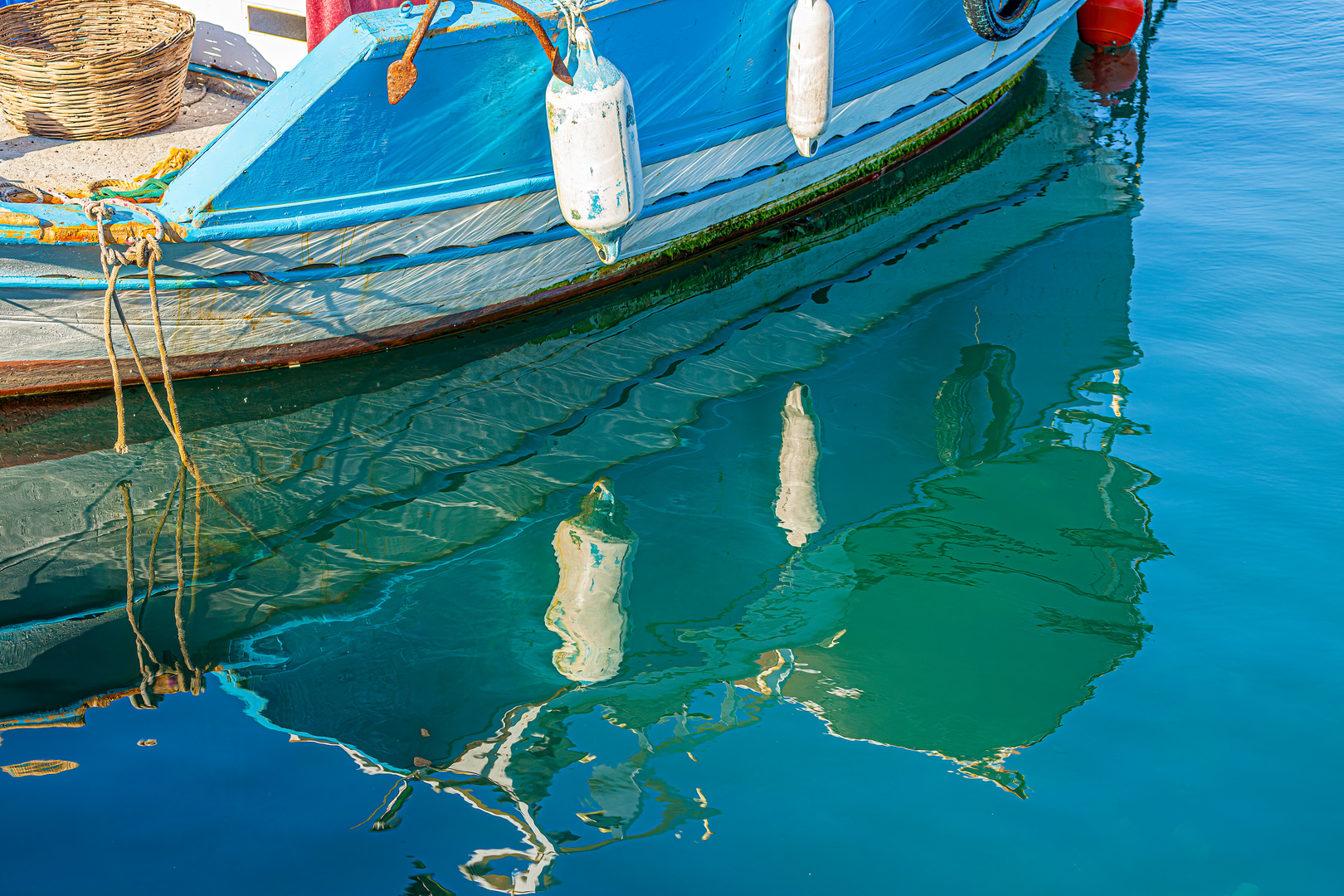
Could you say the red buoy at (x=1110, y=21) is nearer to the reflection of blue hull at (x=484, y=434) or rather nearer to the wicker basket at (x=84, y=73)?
the reflection of blue hull at (x=484, y=434)

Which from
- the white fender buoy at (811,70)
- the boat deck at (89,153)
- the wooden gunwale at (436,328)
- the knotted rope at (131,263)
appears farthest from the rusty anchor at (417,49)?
the boat deck at (89,153)

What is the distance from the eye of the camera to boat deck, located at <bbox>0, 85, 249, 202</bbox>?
161 inches

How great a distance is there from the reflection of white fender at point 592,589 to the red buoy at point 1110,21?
248 inches

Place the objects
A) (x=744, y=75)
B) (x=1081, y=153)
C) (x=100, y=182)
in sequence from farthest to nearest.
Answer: (x=1081, y=153) < (x=744, y=75) < (x=100, y=182)

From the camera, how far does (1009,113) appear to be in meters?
6.75

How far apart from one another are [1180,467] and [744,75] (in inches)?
98.4

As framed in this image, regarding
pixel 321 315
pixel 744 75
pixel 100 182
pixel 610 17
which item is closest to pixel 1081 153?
pixel 744 75

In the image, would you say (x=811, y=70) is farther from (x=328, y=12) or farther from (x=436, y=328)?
(x=328, y=12)

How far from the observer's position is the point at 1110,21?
24.7ft

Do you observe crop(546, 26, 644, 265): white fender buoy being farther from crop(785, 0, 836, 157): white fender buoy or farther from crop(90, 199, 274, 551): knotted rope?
crop(90, 199, 274, 551): knotted rope

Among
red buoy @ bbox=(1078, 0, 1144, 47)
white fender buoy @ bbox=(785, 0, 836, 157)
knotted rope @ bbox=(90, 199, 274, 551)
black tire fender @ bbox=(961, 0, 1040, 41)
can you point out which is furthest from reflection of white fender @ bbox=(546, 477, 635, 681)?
red buoy @ bbox=(1078, 0, 1144, 47)

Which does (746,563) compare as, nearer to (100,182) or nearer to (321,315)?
(321,315)

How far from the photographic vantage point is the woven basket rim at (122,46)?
4.19 metres

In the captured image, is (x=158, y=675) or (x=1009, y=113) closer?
(x=158, y=675)
